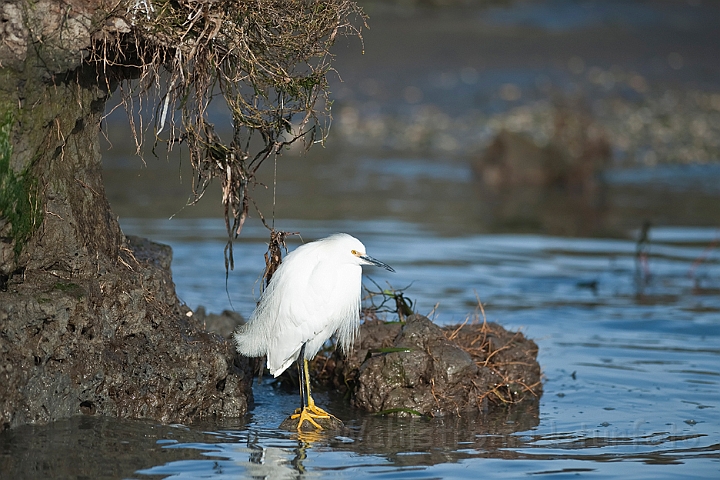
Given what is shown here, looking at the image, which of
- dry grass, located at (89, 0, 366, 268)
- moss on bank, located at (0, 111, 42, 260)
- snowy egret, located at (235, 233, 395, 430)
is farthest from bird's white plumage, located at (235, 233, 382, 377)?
moss on bank, located at (0, 111, 42, 260)

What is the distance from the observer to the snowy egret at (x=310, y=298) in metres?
6.60

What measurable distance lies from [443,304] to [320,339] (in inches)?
162

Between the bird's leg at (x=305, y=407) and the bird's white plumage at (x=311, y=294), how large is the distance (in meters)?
0.13

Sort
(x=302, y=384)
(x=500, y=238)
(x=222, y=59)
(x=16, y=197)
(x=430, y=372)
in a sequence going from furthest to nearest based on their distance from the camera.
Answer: (x=500, y=238), (x=430, y=372), (x=302, y=384), (x=222, y=59), (x=16, y=197)

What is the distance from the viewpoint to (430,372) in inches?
287

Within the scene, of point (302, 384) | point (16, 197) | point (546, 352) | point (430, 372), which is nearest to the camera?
point (16, 197)

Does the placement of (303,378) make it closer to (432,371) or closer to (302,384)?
(302,384)

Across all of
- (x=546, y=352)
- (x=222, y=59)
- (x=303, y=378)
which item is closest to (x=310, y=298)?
(x=303, y=378)

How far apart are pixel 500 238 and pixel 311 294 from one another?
8997 millimetres

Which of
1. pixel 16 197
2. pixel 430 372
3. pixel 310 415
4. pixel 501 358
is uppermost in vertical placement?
pixel 16 197

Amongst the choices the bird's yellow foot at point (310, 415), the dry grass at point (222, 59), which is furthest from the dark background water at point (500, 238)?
the dry grass at point (222, 59)

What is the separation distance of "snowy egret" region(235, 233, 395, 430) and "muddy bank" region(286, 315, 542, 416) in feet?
2.20

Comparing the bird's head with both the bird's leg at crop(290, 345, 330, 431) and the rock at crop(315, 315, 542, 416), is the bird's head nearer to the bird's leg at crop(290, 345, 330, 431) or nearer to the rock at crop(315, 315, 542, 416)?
the bird's leg at crop(290, 345, 330, 431)

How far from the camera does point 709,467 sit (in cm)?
589
